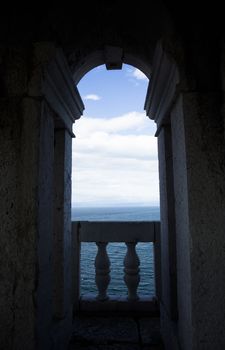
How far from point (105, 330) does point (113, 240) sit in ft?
3.32

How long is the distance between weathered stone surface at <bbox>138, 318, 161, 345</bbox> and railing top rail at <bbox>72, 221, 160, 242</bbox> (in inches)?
37.7

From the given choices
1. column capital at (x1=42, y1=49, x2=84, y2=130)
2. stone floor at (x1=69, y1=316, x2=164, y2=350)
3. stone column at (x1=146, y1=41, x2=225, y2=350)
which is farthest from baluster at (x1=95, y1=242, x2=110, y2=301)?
column capital at (x1=42, y1=49, x2=84, y2=130)

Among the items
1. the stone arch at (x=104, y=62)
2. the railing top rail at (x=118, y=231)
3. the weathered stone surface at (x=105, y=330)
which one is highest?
the stone arch at (x=104, y=62)

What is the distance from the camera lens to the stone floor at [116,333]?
275cm

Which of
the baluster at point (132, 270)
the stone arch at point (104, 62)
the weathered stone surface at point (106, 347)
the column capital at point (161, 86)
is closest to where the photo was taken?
the column capital at point (161, 86)

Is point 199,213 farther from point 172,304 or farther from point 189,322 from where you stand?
point 172,304

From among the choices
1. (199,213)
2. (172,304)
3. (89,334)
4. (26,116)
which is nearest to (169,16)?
(26,116)

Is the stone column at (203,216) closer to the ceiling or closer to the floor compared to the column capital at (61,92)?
closer to the floor

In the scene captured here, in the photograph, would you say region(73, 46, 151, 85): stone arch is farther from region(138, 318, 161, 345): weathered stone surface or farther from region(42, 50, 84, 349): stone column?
region(138, 318, 161, 345): weathered stone surface

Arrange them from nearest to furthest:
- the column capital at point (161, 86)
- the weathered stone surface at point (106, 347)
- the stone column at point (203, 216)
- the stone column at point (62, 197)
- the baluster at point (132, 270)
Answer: the stone column at point (203, 216) < the column capital at point (161, 86) < the stone column at point (62, 197) < the weathered stone surface at point (106, 347) < the baluster at point (132, 270)

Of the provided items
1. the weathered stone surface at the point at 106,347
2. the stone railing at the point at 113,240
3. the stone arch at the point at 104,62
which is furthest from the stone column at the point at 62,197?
the stone railing at the point at 113,240

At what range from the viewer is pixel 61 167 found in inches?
103

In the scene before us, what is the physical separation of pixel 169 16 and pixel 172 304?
229 cm

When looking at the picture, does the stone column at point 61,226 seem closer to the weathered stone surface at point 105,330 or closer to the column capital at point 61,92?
the column capital at point 61,92
